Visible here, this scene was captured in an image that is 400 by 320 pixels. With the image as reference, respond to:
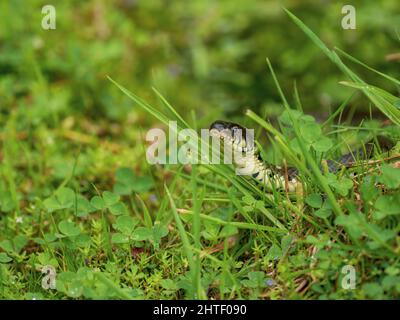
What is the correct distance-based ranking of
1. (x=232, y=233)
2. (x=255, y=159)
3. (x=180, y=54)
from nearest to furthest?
1. (x=232, y=233)
2. (x=255, y=159)
3. (x=180, y=54)

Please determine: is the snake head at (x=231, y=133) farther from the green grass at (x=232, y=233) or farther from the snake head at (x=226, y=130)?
the green grass at (x=232, y=233)

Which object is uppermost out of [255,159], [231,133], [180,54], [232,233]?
[180,54]

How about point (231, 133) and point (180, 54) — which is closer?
point (231, 133)

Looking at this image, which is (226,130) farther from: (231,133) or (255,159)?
(255,159)

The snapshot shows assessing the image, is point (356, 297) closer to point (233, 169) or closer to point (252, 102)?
point (233, 169)

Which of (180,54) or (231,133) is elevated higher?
(180,54)

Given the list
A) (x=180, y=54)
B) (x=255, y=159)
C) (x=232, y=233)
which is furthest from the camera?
(x=180, y=54)

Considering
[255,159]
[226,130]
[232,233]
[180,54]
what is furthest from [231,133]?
[180,54]
